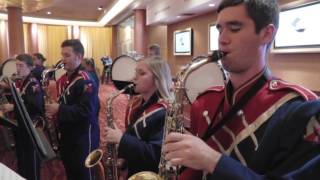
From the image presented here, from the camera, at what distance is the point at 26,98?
362 centimetres

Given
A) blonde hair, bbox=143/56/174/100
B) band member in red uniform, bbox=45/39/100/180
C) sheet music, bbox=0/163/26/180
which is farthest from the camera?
band member in red uniform, bbox=45/39/100/180

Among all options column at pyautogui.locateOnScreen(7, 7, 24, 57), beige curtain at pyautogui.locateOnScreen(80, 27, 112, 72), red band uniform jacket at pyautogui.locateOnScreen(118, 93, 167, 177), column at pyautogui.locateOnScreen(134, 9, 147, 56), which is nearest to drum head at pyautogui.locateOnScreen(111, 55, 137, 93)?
red band uniform jacket at pyautogui.locateOnScreen(118, 93, 167, 177)

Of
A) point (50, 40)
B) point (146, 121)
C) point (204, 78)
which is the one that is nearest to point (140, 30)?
point (50, 40)

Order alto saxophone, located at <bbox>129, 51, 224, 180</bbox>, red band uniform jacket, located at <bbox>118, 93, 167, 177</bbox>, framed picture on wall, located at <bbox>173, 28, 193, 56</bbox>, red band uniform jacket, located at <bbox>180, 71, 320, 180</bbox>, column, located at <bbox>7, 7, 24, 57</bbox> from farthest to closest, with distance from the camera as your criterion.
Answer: column, located at <bbox>7, 7, 24, 57</bbox>, framed picture on wall, located at <bbox>173, 28, 193, 56</bbox>, red band uniform jacket, located at <bbox>118, 93, 167, 177</bbox>, alto saxophone, located at <bbox>129, 51, 224, 180</bbox>, red band uniform jacket, located at <bbox>180, 71, 320, 180</bbox>

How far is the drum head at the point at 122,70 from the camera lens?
3.97 metres

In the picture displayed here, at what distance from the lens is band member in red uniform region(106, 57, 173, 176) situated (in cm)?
198

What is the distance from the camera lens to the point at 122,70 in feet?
13.6

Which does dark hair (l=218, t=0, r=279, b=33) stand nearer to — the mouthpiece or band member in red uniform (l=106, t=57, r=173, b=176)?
the mouthpiece

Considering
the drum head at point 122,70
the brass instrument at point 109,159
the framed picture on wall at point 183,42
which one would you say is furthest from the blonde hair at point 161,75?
the framed picture on wall at point 183,42

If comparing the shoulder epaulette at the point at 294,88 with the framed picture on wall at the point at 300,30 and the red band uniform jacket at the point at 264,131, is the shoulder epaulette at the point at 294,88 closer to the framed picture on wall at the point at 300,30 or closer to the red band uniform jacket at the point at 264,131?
the red band uniform jacket at the point at 264,131

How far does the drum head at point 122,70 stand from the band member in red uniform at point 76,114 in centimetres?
68

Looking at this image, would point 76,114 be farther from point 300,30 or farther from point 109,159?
point 300,30

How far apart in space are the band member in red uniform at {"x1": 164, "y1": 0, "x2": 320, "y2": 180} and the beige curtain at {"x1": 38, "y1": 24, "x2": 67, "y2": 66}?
19.9 meters

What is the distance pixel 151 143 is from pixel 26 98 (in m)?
2.14
